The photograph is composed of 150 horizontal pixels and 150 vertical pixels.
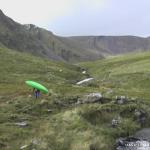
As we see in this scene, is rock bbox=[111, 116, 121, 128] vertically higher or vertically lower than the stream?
higher

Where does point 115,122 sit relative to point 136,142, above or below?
above

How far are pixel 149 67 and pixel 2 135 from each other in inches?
3848

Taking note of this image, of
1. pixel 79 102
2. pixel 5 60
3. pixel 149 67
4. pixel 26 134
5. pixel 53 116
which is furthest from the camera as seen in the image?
pixel 5 60

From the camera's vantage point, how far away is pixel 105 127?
44188 millimetres

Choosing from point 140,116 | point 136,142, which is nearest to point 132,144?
point 136,142

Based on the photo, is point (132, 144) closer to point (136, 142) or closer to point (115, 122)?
point (136, 142)

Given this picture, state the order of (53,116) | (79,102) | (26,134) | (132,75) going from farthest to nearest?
(132,75), (79,102), (53,116), (26,134)

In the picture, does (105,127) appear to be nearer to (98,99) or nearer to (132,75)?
(98,99)

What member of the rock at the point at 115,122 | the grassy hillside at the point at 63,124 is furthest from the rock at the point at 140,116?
the rock at the point at 115,122

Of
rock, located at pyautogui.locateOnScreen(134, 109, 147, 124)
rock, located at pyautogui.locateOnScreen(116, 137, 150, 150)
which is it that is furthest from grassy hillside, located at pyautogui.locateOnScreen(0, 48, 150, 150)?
rock, located at pyautogui.locateOnScreen(116, 137, 150, 150)

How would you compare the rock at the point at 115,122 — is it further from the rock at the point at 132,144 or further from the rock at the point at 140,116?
the rock at the point at 140,116

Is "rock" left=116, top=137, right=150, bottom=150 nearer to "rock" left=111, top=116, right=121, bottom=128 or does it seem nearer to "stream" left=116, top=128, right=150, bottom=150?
"stream" left=116, top=128, right=150, bottom=150

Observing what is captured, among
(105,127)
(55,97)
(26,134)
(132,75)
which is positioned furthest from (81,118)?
(132,75)

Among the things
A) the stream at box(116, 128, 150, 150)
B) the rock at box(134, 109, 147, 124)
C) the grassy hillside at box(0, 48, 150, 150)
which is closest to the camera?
the grassy hillside at box(0, 48, 150, 150)
